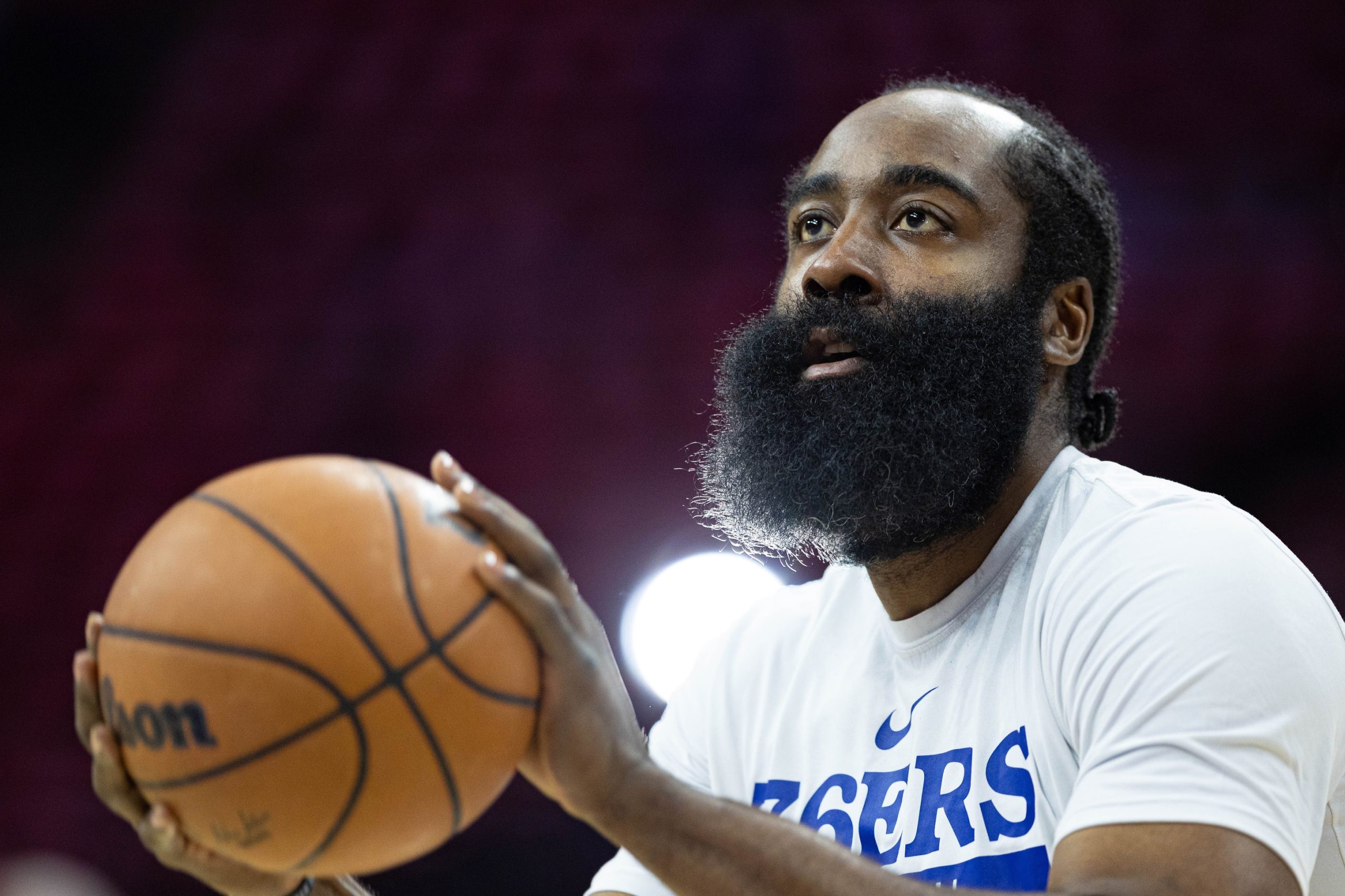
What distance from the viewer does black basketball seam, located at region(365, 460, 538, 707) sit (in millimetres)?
2014

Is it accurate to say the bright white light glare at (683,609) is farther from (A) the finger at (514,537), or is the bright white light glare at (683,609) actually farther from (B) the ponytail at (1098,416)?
(A) the finger at (514,537)

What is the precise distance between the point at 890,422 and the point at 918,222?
0.53m

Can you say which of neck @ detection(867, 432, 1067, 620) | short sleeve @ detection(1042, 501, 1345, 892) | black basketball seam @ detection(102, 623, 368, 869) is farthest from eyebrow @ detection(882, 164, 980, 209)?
black basketball seam @ detection(102, 623, 368, 869)

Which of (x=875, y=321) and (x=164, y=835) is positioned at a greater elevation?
(x=875, y=321)

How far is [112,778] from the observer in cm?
214

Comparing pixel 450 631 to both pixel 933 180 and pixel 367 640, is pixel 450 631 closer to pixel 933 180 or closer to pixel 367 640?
pixel 367 640

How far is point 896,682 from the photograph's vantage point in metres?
2.93

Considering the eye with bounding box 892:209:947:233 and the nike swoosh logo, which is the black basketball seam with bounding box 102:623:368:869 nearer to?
the nike swoosh logo

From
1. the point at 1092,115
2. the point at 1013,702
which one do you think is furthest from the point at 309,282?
the point at 1013,702

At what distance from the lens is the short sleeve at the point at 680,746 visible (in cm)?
304

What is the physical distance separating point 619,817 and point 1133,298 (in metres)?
5.34

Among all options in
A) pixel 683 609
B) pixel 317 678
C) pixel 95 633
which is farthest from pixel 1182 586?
pixel 683 609

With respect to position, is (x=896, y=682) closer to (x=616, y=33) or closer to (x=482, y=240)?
(x=482, y=240)
